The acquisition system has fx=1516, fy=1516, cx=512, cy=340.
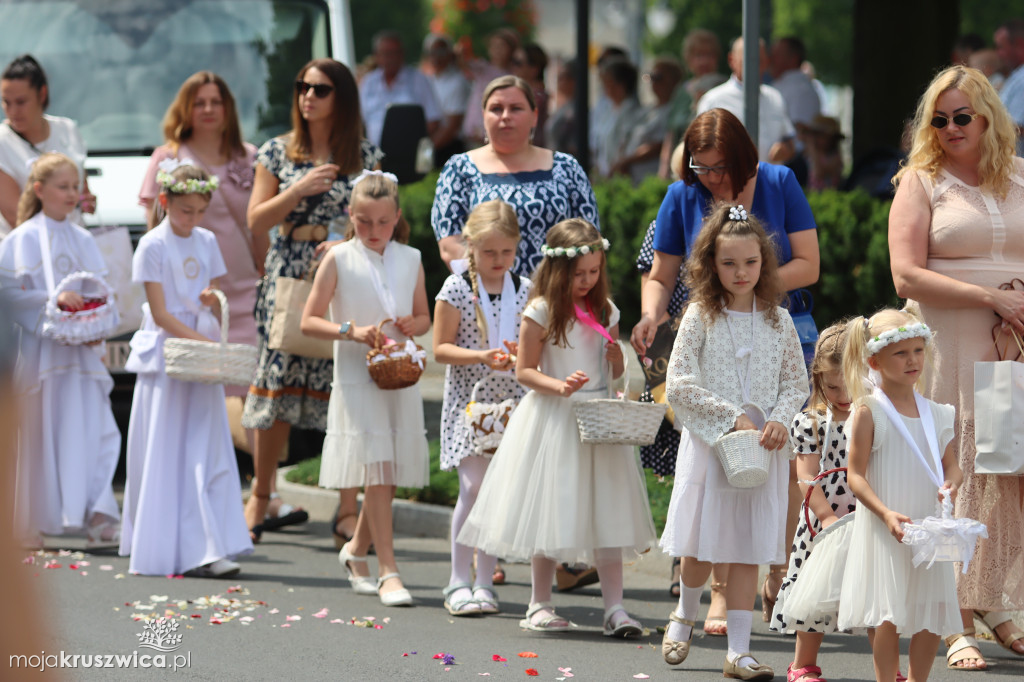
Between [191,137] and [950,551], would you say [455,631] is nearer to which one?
[950,551]

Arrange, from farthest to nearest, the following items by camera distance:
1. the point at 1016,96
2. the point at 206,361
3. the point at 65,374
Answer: the point at 1016,96, the point at 65,374, the point at 206,361

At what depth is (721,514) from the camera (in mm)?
5547

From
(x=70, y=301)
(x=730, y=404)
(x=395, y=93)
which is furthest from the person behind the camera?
(x=395, y=93)

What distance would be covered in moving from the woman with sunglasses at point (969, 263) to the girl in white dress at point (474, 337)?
1.70 m

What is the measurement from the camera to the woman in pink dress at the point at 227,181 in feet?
28.7

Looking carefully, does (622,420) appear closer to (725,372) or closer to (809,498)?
(725,372)

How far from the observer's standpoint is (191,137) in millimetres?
8875

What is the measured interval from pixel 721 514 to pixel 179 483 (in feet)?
10.1

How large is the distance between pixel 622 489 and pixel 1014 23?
28.8ft

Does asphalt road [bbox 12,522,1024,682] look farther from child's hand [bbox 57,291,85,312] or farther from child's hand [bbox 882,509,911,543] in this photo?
child's hand [bbox 57,291,85,312]

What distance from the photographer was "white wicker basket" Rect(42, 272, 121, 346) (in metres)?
7.74

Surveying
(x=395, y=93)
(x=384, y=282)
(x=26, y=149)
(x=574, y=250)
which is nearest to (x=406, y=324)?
(x=384, y=282)

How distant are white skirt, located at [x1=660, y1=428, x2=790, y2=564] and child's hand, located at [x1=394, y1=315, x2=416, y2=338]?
1730 mm

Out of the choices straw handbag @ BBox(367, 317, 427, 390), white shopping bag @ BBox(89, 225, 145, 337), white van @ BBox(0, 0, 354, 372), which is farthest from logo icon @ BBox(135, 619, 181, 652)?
white van @ BBox(0, 0, 354, 372)
